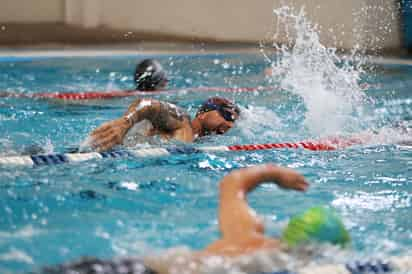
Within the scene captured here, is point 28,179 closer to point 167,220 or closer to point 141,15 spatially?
point 167,220

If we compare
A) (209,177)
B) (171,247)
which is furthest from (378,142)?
(171,247)

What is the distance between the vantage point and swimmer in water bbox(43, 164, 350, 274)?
2.15 metres

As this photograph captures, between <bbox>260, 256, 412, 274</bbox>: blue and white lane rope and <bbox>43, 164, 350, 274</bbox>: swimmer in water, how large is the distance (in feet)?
0.30

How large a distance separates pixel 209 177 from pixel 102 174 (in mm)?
515

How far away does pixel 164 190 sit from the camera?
335cm

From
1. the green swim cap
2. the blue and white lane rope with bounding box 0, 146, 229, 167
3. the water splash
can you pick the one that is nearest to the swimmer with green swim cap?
the green swim cap

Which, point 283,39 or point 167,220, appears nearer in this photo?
point 167,220

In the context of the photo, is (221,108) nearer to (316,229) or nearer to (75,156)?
(75,156)

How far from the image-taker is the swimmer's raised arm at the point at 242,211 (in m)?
2.21

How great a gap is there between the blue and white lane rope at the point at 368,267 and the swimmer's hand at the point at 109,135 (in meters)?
1.54

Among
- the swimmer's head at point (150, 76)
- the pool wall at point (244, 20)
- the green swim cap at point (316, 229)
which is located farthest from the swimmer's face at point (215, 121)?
the pool wall at point (244, 20)

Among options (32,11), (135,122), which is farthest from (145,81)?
(32,11)

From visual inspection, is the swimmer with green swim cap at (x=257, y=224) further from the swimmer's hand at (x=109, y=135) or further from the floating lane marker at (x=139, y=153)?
the floating lane marker at (x=139, y=153)

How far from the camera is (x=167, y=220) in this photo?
2.92m
